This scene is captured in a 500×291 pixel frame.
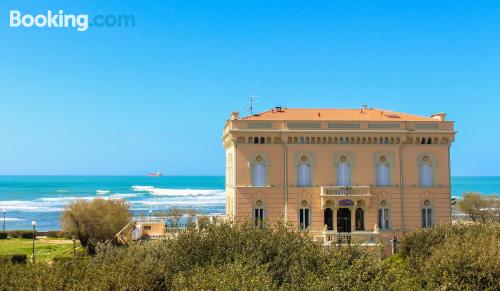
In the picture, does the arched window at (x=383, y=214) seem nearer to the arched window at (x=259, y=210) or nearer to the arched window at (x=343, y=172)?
the arched window at (x=343, y=172)

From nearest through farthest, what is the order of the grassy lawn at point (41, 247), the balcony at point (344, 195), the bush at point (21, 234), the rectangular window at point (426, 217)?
the balcony at point (344, 195), the rectangular window at point (426, 217), the grassy lawn at point (41, 247), the bush at point (21, 234)

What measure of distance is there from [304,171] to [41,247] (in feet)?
79.1

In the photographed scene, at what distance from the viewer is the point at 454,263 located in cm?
2069

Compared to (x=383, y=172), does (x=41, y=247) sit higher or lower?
lower

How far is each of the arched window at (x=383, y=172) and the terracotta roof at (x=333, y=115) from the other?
2.92 metres

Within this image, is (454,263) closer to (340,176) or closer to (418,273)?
(418,273)

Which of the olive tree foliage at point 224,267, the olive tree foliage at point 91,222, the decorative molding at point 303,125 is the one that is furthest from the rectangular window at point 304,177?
the olive tree foliage at point 91,222

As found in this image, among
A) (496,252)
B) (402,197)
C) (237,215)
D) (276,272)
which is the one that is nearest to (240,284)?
(276,272)

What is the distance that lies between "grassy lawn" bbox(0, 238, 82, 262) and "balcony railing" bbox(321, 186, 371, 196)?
18.7 meters

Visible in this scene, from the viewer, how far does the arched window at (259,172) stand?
1443 inches

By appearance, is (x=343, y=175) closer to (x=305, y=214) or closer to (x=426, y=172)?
(x=305, y=214)

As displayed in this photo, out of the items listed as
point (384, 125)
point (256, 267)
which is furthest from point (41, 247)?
point (256, 267)

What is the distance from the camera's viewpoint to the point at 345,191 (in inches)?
1431

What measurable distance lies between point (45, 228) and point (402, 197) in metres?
53.2
